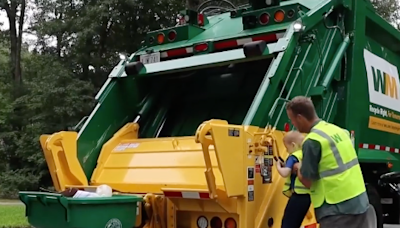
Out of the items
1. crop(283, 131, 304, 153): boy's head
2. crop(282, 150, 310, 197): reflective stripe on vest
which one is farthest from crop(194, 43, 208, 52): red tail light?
crop(282, 150, 310, 197): reflective stripe on vest

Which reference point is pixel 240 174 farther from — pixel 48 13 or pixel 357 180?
pixel 48 13

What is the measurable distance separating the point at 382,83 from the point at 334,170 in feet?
9.47

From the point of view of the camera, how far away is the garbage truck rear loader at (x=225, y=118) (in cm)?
350

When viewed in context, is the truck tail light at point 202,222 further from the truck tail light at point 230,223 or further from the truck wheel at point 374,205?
the truck wheel at point 374,205

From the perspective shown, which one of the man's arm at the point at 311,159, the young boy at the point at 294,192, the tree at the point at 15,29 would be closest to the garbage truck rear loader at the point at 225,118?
the young boy at the point at 294,192

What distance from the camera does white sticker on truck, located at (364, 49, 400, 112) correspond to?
5156 millimetres

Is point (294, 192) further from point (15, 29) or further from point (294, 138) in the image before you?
point (15, 29)

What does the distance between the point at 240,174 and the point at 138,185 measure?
1074mm

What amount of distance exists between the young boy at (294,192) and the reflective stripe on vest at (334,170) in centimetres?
50

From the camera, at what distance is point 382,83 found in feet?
18.0

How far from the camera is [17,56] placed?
21062mm

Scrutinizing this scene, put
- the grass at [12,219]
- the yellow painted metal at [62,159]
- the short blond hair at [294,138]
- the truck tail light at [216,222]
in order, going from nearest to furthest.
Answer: the short blond hair at [294,138] → the truck tail light at [216,222] → the yellow painted metal at [62,159] → the grass at [12,219]

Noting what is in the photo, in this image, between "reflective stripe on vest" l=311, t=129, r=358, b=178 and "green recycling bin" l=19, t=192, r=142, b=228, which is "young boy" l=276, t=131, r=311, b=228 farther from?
"green recycling bin" l=19, t=192, r=142, b=228

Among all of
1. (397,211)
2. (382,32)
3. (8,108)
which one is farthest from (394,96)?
(8,108)
